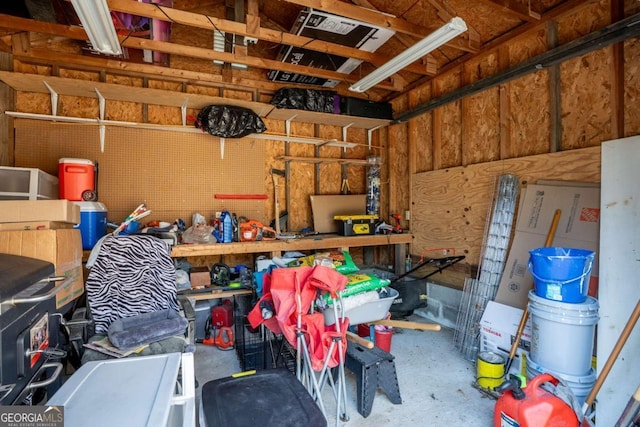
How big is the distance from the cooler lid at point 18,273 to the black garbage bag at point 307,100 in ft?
10.6

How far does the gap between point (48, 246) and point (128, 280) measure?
0.51m

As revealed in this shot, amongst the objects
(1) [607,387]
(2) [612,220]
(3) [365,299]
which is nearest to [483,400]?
(1) [607,387]

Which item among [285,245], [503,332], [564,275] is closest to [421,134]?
[285,245]

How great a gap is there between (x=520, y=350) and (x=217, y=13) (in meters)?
4.87

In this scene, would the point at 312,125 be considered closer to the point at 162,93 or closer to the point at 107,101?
the point at 162,93

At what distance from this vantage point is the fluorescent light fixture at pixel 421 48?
2307 mm

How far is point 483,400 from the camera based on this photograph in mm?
2379

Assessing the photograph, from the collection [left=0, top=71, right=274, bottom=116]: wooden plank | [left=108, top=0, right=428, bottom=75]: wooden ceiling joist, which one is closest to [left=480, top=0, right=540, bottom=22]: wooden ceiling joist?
[left=108, top=0, right=428, bottom=75]: wooden ceiling joist

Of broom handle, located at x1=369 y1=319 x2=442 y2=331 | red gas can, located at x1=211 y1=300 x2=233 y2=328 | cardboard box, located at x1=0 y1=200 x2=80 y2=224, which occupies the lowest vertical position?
red gas can, located at x1=211 y1=300 x2=233 y2=328

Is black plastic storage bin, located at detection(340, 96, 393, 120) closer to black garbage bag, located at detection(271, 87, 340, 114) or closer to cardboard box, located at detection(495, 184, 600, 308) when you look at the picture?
black garbage bag, located at detection(271, 87, 340, 114)

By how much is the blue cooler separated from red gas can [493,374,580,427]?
335 cm

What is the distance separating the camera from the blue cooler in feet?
9.75

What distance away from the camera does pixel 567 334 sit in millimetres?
2072

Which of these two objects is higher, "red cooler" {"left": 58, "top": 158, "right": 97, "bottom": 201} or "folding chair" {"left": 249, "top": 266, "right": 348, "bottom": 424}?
"red cooler" {"left": 58, "top": 158, "right": 97, "bottom": 201}
